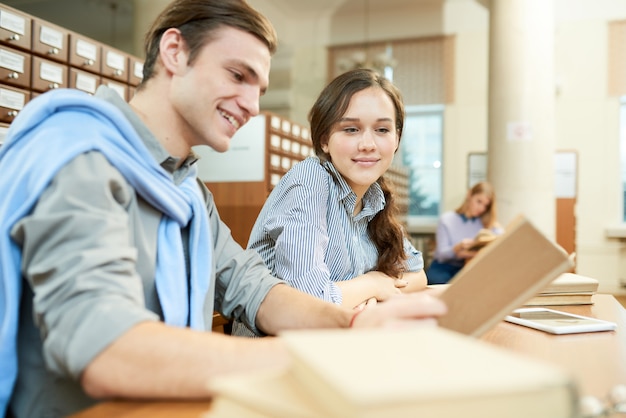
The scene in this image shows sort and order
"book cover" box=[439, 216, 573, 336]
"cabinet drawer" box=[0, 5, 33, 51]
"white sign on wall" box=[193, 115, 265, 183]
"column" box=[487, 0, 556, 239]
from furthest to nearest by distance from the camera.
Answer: "column" box=[487, 0, 556, 239]
"white sign on wall" box=[193, 115, 265, 183]
"cabinet drawer" box=[0, 5, 33, 51]
"book cover" box=[439, 216, 573, 336]

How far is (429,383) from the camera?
1.32ft

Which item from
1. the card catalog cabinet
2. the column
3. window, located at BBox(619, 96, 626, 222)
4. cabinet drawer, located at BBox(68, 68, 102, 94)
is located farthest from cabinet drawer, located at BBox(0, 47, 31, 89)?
window, located at BBox(619, 96, 626, 222)

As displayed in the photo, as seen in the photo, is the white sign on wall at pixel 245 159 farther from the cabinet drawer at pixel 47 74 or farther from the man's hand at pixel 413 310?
the man's hand at pixel 413 310

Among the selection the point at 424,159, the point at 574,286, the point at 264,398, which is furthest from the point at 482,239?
the point at 424,159

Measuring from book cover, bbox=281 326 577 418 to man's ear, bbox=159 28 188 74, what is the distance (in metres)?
0.81

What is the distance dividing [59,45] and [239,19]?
2.07 m

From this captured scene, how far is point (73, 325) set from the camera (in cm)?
66

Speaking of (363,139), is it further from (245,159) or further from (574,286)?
(245,159)

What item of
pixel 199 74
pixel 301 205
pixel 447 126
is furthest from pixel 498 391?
pixel 447 126

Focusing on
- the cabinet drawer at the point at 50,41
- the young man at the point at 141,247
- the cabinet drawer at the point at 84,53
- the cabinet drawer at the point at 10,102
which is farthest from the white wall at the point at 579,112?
the young man at the point at 141,247

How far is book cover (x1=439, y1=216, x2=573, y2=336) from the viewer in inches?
29.0

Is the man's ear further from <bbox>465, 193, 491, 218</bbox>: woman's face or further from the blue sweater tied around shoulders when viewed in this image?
<bbox>465, 193, 491, 218</bbox>: woman's face

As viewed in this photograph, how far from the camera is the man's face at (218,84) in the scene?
1.12 m

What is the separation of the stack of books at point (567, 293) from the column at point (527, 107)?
380 centimetres
